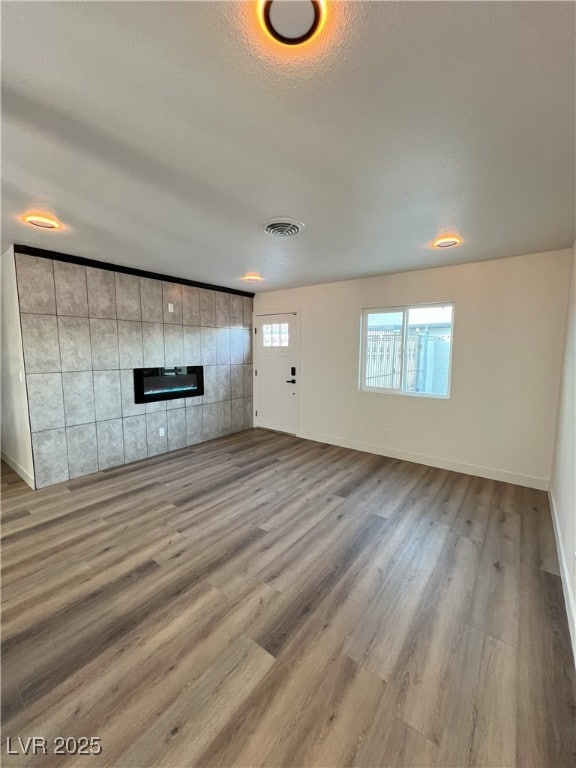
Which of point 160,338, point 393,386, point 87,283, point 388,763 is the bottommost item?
point 388,763

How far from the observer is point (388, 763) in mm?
1138

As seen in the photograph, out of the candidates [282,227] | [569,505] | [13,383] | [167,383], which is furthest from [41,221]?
[569,505]

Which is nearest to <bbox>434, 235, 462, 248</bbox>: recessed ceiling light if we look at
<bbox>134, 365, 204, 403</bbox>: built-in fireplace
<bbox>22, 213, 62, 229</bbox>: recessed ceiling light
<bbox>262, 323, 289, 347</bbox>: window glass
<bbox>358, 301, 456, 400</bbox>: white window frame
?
<bbox>358, 301, 456, 400</bbox>: white window frame

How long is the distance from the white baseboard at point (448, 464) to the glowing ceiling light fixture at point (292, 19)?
13.5 ft

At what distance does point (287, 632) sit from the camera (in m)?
1.67

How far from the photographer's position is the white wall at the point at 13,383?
3244 millimetres

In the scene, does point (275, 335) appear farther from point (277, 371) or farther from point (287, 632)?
point (287, 632)

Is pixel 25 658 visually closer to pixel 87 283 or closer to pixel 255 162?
A: pixel 255 162

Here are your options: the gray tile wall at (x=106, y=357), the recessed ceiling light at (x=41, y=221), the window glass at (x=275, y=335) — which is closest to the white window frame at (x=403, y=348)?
the window glass at (x=275, y=335)

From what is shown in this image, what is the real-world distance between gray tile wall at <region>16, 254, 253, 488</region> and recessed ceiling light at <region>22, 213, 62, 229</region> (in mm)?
919

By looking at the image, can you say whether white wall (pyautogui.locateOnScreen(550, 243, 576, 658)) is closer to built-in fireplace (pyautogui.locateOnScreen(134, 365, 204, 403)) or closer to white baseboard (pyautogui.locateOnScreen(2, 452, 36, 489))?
built-in fireplace (pyautogui.locateOnScreen(134, 365, 204, 403))

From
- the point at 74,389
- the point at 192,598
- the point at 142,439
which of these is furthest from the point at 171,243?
the point at 192,598

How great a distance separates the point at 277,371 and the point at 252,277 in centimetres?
181

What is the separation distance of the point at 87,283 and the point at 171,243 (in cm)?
142
